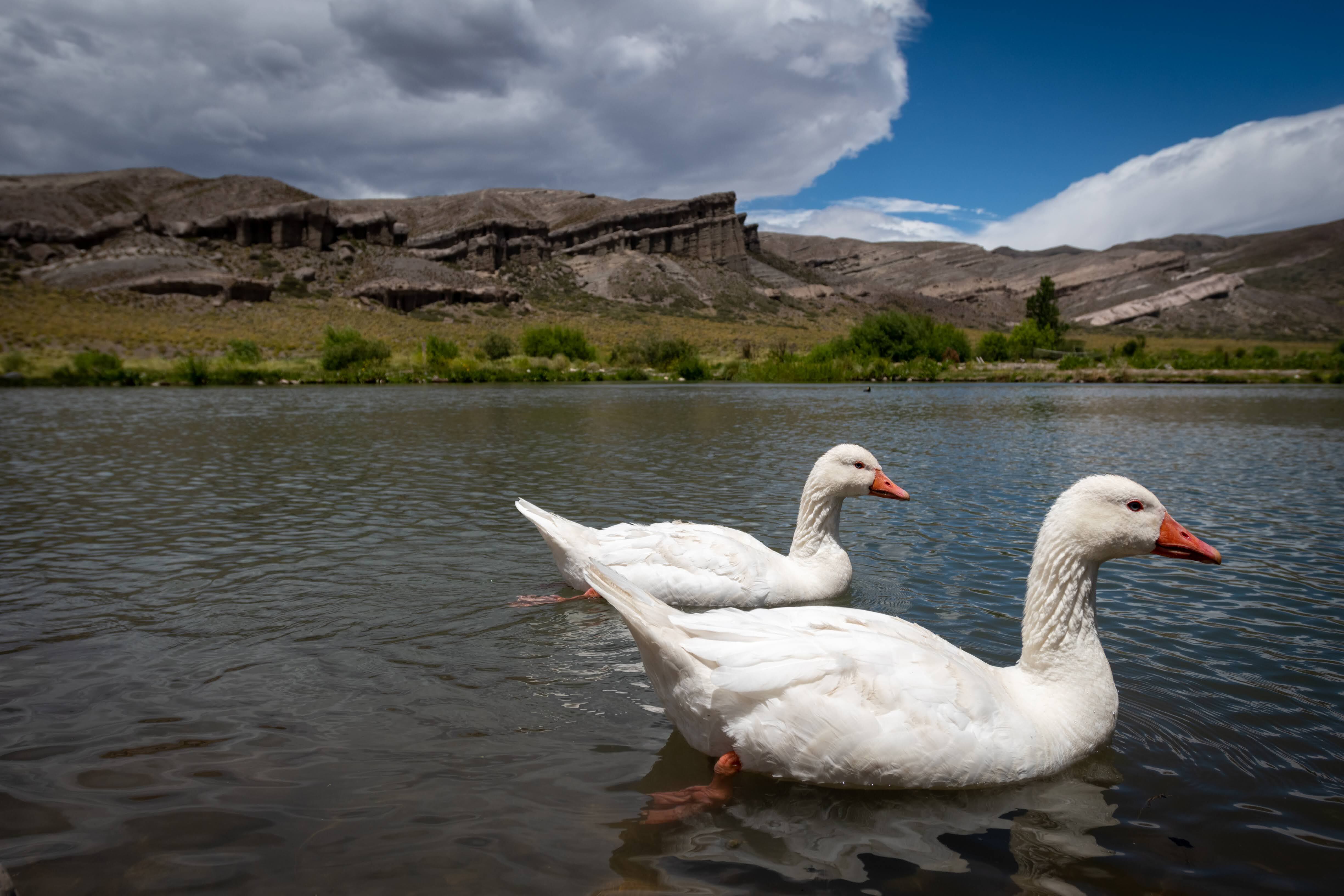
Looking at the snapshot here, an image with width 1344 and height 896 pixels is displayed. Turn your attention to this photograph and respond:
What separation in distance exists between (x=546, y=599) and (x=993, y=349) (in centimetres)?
8391

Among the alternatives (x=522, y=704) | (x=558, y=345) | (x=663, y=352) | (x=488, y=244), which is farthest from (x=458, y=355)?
(x=488, y=244)

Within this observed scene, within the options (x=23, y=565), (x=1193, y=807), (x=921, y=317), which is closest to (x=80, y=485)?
(x=23, y=565)

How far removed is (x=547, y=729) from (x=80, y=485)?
40.3 ft

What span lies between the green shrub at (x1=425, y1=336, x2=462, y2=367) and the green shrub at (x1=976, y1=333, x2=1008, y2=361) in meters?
54.7

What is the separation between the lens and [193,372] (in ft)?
168

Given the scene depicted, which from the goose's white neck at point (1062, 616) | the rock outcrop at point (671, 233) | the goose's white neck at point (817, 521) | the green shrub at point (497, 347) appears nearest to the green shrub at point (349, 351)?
the green shrub at point (497, 347)

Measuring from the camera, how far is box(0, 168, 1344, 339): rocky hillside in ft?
351

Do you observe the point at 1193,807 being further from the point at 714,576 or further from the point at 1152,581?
the point at 1152,581

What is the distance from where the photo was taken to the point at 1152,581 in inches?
291

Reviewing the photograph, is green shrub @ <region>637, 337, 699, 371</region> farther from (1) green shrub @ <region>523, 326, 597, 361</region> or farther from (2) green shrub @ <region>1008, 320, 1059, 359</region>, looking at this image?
(2) green shrub @ <region>1008, 320, 1059, 359</region>

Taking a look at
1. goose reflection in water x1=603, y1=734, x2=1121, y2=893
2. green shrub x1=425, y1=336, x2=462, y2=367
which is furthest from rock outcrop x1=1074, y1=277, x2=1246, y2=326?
goose reflection in water x1=603, y1=734, x2=1121, y2=893

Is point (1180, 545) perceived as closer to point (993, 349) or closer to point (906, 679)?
point (906, 679)

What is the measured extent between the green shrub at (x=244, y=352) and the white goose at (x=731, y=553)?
6014 cm

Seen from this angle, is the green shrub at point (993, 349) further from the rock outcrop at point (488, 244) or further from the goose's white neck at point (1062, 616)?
the rock outcrop at point (488, 244)
